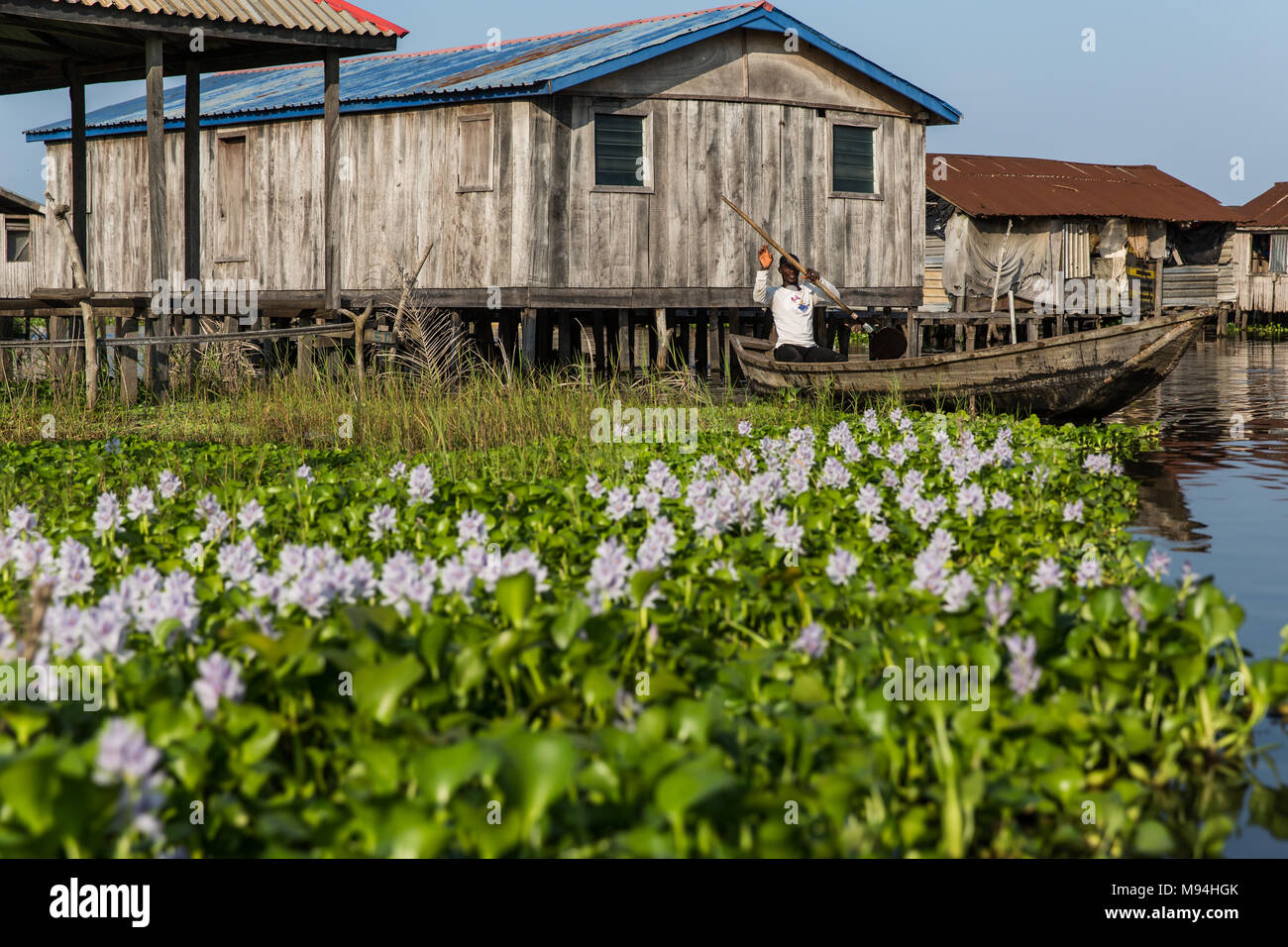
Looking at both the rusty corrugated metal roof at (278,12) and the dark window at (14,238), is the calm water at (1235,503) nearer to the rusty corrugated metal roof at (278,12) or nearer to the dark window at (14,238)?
the rusty corrugated metal roof at (278,12)

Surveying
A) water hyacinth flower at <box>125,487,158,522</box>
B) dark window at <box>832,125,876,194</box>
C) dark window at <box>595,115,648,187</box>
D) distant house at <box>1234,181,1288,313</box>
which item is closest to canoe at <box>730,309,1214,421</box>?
dark window at <box>595,115,648,187</box>

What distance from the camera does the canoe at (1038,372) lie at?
13.8 meters

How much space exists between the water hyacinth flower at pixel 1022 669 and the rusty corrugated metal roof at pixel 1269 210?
41248 millimetres

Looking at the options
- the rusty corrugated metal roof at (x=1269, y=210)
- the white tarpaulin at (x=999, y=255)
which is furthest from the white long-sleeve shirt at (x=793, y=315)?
the rusty corrugated metal roof at (x=1269, y=210)

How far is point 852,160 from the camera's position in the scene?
19500mm

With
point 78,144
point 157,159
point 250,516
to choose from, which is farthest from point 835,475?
point 78,144

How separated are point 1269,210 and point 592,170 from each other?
34394mm

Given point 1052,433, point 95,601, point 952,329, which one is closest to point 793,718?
point 95,601

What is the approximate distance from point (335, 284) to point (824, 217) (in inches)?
289

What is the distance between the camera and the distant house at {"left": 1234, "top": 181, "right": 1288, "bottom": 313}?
142 ft

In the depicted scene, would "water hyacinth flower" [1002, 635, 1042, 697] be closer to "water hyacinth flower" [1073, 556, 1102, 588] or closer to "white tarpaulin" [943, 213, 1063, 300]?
"water hyacinth flower" [1073, 556, 1102, 588]
